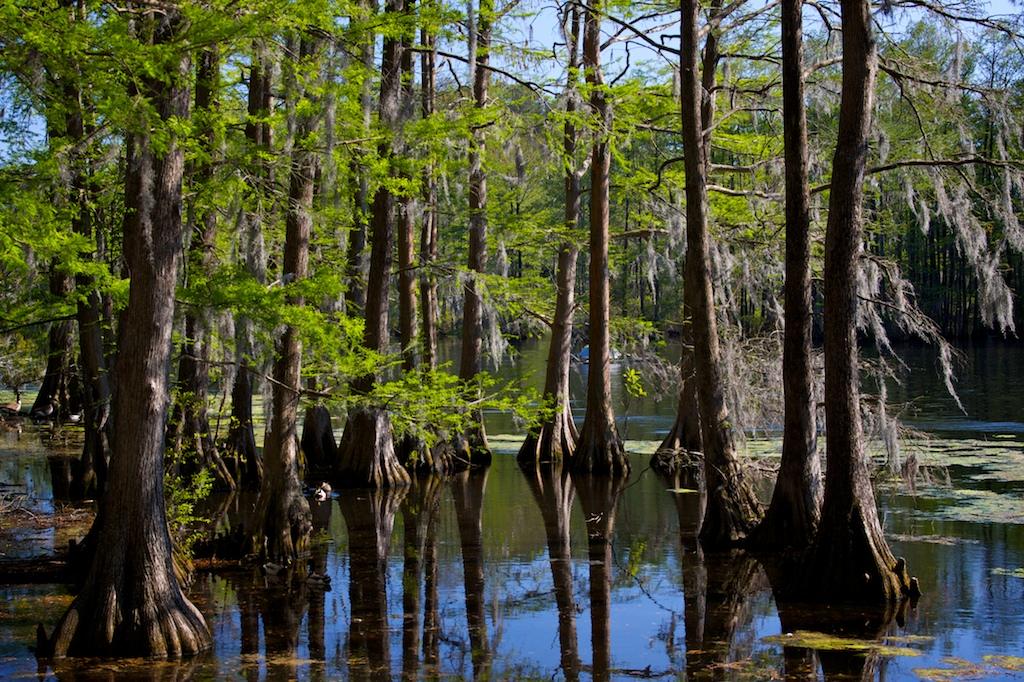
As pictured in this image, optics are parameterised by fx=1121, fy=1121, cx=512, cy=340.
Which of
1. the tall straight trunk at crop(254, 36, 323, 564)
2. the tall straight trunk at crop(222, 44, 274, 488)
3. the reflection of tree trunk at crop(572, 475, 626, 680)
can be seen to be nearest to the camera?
the reflection of tree trunk at crop(572, 475, 626, 680)

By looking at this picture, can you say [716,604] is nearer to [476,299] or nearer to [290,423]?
[290,423]

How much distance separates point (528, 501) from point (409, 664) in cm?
694

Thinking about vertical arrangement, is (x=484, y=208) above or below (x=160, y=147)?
above

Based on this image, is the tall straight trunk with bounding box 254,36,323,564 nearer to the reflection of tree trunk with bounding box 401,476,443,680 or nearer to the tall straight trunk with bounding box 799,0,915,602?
the reflection of tree trunk with bounding box 401,476,443,680

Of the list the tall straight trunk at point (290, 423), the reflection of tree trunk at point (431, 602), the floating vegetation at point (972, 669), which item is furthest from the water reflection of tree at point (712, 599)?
the tall straight trunk at point (290, 423)

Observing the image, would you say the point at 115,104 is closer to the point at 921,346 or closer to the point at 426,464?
the point at 426,464

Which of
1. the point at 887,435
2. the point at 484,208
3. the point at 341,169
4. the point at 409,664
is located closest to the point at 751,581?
the point at 887,435

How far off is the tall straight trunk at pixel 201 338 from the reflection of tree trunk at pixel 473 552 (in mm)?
2779

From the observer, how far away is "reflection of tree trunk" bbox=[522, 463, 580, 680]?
751cm

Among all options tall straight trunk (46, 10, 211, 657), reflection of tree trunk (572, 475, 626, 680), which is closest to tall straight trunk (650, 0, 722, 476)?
reflection of tree trunk (572, 475, 626, 680)

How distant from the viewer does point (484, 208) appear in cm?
1728

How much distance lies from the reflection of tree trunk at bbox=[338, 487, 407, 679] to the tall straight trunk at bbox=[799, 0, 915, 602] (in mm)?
3289

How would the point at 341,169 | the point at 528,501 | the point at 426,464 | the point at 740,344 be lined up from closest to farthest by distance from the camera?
the point at 341,169 → the point at 740,344 → the point at 528,501 → the point at 426,464

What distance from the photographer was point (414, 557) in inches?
418
